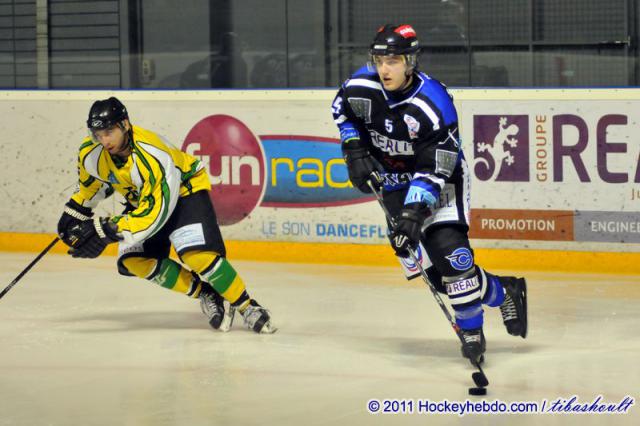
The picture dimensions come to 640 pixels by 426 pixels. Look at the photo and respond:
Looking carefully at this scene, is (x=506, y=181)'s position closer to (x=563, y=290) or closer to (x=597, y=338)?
(x=563, y=290)

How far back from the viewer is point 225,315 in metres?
5.80

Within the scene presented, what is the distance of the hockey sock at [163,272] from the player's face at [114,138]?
0.52 metres

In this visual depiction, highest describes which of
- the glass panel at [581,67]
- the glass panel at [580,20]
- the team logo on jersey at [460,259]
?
the glass panel at [580,20]

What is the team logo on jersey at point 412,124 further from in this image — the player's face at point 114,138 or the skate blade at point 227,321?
the skate blade at point 227,321

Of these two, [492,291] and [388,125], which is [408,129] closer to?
[388,125]

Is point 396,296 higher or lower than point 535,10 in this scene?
lower

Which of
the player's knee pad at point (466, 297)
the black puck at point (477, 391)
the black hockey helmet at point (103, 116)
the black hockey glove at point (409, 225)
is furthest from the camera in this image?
the black hockey helmet at point (103, 116)

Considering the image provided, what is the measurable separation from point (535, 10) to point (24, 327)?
3.59 meters

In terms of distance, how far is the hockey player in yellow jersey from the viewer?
541 centimetres

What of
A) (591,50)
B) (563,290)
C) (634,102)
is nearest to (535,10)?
(591,50)

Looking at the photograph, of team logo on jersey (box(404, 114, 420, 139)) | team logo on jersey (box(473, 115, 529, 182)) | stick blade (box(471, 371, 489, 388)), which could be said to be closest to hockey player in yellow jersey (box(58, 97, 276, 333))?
team logo on jersey (box(404, 114, 420, 139))

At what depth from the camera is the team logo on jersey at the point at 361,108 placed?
16.4ft

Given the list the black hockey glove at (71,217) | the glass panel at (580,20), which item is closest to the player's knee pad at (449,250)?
the black hockey glove at (71,217)

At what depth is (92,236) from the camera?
545 centimetres
